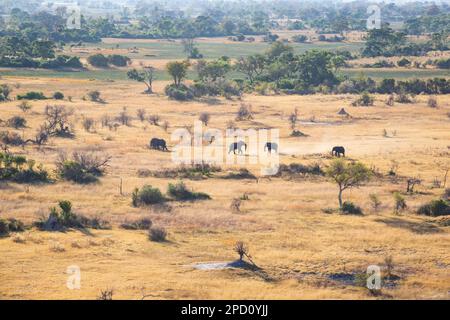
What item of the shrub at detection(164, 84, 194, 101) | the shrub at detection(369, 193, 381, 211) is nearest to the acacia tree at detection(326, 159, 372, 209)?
the shrub at detection(369, 193, 381, 211)

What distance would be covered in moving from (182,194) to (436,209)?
1198 centimetres

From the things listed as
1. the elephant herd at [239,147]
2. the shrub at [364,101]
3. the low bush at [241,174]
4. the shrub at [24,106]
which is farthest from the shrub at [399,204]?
the shrub at [24,106]

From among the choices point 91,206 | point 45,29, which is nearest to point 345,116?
point 91,206

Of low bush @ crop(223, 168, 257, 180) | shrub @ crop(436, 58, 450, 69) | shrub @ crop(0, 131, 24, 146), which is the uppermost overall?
shrub @ crop(436, 58, 450, 69)

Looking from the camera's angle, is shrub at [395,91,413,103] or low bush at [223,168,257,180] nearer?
low bush at [223,168,257,180]

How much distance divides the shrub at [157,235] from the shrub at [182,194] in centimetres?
618

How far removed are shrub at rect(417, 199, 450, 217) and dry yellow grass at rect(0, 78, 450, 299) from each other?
0.76m

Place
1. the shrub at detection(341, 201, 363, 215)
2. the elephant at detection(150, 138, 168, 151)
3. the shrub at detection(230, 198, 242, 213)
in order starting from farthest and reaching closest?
the elephant at detection(150, 138, 168, 151)
the shrub at detection(341, 201, 363, 215)
the shrub at detection(230, 198, 242, 213)

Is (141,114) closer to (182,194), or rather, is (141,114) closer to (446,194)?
(182,194)

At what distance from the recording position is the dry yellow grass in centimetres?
2244

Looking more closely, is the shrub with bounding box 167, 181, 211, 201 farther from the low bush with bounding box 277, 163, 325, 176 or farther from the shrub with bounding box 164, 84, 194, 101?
the shrub with bounding box 164, 84, 194, 101

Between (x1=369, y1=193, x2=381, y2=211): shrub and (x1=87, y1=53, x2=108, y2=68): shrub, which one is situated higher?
(x1=87, y1=53, x2=108, y2=68): shrub
